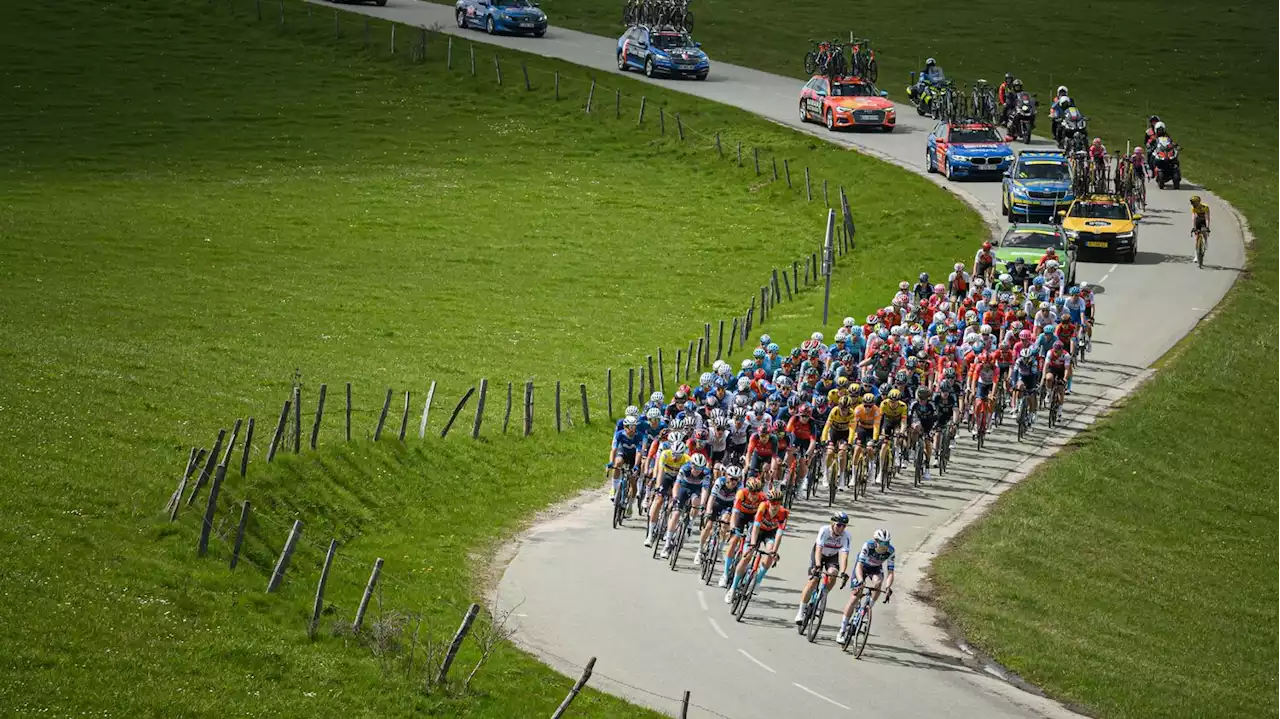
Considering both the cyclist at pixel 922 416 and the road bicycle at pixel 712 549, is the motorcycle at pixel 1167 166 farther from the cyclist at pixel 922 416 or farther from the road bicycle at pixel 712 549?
the road bicycle at pixel 712 549

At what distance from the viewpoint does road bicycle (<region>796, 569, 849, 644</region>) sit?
23.2 m

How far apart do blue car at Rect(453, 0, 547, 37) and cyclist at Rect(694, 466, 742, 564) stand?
166 feet

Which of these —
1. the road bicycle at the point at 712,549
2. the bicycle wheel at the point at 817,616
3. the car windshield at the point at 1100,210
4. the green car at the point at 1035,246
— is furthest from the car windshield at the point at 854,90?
the bicycle wheel at the point at 817,616

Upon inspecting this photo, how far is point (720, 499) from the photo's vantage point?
25.6m

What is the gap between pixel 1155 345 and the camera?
39.6m

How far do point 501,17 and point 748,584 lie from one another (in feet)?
173

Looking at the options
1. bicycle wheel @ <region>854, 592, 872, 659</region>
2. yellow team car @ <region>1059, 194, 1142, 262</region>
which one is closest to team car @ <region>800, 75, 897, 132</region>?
yellow team car @ <region>1059, 194, 1142, 262</region>

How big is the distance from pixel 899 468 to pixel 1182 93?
44729mm

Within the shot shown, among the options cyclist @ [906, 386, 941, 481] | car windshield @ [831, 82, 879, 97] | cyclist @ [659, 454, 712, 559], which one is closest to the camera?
cyclist @ [659, 454, 712, 559]

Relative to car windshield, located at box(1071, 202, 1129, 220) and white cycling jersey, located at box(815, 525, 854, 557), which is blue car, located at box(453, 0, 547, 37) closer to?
car windshield, located at box(1071, 202, 1129, 220)

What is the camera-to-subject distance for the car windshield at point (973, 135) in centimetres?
5453

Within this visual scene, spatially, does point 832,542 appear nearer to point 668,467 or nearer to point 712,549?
point 712,549

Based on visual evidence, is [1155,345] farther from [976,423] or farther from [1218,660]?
[1218,660]

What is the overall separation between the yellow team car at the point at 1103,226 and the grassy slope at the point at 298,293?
10.7 feet
